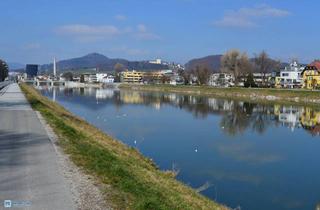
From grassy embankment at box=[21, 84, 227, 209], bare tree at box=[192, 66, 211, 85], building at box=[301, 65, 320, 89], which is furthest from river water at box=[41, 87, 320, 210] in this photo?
bare tree at box=[192, 66, 211, 85]

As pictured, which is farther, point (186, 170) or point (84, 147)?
Answer: point (186, 170)

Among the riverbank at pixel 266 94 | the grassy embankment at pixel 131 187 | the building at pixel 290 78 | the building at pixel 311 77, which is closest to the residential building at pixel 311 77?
the building at pixel 311 77

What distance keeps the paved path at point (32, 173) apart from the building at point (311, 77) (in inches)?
3766

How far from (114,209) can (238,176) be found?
10.3 m

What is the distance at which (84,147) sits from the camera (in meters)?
14.2

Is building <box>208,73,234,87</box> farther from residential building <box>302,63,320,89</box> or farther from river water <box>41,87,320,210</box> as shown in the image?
river water <box>41,87,320,210</box>

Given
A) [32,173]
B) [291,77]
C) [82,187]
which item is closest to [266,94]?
[291,77]

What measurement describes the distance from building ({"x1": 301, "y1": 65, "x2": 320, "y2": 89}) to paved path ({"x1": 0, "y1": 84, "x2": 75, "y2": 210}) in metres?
95.7

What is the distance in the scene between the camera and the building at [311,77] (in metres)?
103

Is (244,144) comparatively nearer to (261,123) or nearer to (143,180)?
(261,123)

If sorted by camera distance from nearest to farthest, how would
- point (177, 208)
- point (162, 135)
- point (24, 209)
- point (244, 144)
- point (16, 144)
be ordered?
point (24, 209) → point (177, 208) → point (16, 144) → point (244, 144) → point (162, 135)

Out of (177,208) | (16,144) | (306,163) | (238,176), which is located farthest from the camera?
(306,163)

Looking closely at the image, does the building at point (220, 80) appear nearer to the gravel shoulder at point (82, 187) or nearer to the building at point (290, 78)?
the building at point (290, 78)

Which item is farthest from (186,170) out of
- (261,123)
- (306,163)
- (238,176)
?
(261,123)
